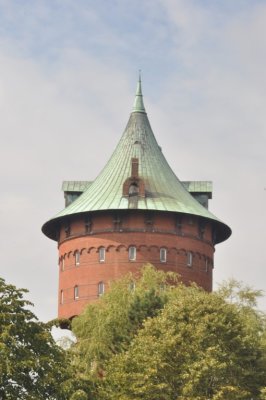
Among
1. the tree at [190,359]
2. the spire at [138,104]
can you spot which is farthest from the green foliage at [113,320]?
the spire at [138,104]

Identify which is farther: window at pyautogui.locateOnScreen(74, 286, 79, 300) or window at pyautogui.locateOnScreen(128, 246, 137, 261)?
window at pyautogui.locateOnScreen(74, 286, 79, 300)

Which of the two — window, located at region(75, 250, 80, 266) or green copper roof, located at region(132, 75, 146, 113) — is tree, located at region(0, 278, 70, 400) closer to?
window, located at region(75, 250, 80, 266)

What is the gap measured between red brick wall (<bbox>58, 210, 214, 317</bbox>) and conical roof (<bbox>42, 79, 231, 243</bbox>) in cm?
62

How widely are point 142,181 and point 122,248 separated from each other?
171 inches

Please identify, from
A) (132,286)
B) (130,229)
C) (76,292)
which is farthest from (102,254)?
(132,286)

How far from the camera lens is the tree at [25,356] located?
44719mm

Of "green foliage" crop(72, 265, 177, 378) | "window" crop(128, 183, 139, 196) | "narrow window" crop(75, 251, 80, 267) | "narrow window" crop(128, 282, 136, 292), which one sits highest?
"window" crop(128, 183, 139, 196)

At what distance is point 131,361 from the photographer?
179 ft

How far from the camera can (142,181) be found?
80750mm

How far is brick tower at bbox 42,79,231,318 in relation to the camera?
7894cm

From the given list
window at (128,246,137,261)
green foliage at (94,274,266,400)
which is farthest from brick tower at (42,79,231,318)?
green foliage at (94,274,266,400)

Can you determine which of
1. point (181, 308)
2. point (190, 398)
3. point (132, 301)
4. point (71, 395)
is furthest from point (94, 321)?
point (71, 395)

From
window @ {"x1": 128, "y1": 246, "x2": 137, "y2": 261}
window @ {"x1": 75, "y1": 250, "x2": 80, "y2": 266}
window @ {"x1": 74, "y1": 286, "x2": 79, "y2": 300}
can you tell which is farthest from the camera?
window @ {"x1": 75, "y1": 250, "x2": 80, "y2": 266}

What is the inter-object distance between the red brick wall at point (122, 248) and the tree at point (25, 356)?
103 ft
